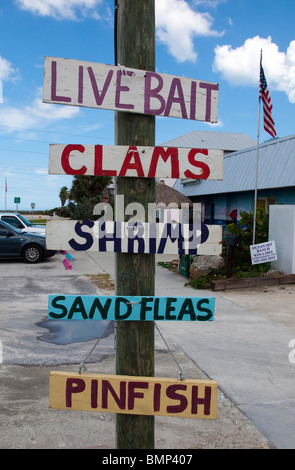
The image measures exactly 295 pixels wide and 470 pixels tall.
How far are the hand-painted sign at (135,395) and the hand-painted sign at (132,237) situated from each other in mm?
795

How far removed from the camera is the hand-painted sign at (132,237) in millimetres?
2590

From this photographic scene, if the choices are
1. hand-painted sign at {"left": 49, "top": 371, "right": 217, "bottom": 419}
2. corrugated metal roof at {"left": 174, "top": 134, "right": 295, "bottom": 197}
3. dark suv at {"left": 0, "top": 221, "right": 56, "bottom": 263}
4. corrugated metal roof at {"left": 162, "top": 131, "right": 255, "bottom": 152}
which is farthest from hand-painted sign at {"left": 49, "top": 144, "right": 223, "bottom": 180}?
corrugated metal roof at {"left": 162, "top": 131, "right": 255, "bottom": 152}

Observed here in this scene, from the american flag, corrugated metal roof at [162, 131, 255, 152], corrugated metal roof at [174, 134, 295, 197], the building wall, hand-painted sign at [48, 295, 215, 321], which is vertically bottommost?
hand-painted sign at [48, 295, 215, 321]

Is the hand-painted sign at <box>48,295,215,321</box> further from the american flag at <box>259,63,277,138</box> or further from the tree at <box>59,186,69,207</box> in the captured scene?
the tree at <box>59,186,69,207</box>

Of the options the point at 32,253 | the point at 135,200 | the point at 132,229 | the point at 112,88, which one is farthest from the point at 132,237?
the point at 32,253

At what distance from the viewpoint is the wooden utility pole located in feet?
8.67

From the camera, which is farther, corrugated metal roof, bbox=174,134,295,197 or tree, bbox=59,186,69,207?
tree, bbox=59,186,69,207

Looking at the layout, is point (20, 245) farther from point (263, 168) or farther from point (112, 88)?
point (112, 88)

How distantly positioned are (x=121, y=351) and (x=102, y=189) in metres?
37.7

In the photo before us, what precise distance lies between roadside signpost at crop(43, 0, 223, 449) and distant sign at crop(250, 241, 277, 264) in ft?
29.0

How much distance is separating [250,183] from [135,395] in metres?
15.1

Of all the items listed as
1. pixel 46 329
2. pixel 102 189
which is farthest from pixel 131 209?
pixel 102 189
